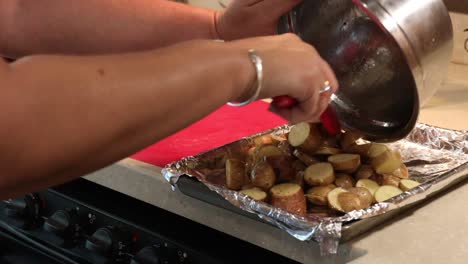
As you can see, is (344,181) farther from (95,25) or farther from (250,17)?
(95,25)

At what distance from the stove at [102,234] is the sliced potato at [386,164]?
0.54 ft

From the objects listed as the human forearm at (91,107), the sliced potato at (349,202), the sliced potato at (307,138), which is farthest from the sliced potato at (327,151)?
the human forearm at (91,107)

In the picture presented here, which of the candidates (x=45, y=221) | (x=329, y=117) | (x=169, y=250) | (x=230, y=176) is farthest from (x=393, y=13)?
Answer: (x=45, y=221)

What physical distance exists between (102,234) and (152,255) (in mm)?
98

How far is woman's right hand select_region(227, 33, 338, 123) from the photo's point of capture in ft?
2.08

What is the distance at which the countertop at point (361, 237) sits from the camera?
71 centimetres

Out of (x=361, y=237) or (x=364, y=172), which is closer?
(x=361, y=237)

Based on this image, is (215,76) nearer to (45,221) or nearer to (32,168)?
(32,168)

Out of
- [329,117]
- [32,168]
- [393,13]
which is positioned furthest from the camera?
[329,117]

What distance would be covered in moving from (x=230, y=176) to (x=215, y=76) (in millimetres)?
293

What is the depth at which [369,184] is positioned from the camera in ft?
2.73

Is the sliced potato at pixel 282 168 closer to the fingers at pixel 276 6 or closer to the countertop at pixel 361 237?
the countertop at pixel 361 237

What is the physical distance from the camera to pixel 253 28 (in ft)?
3.15

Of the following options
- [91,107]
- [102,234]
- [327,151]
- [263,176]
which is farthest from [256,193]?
[91,107]
